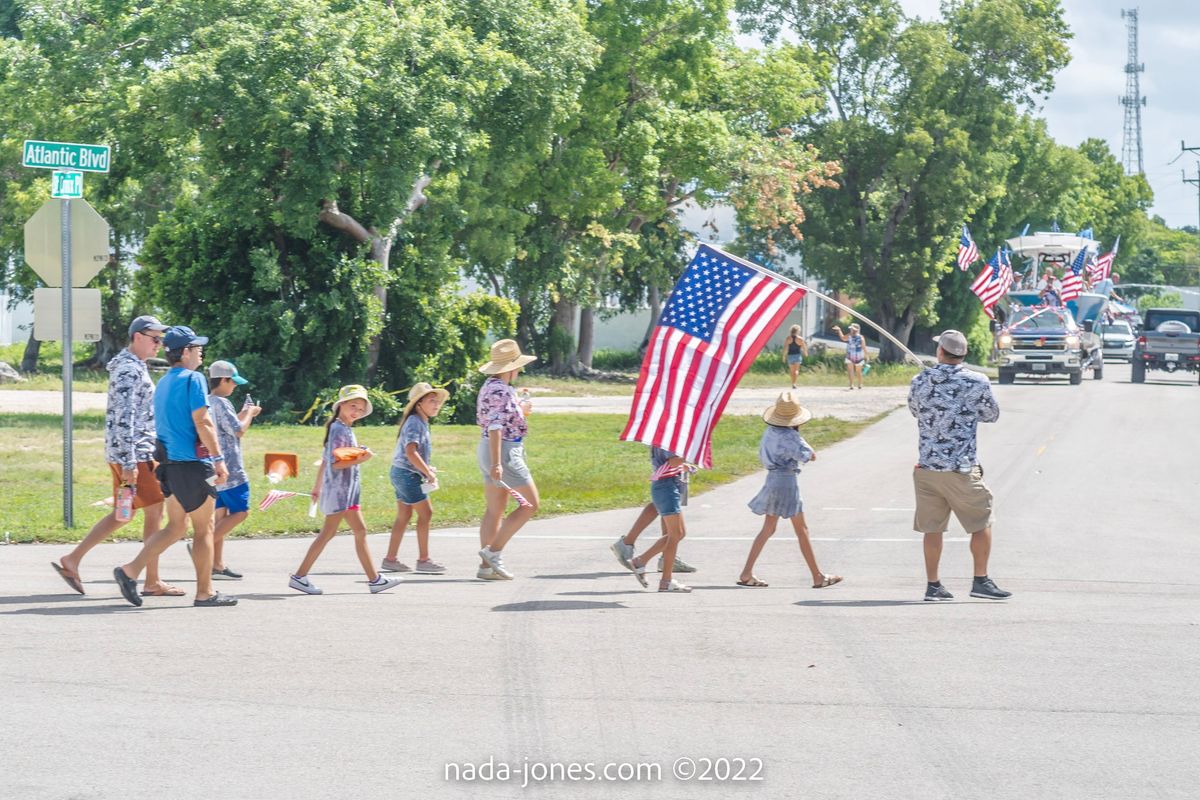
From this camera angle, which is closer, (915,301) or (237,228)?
(237,228)

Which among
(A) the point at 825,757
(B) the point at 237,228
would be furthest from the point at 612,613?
(B) the point at 237,228

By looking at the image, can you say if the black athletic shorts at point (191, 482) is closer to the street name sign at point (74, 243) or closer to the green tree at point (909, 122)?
the street name sign at point (74, 243)

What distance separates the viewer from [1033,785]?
6.06m

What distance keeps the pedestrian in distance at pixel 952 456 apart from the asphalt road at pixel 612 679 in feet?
1.21

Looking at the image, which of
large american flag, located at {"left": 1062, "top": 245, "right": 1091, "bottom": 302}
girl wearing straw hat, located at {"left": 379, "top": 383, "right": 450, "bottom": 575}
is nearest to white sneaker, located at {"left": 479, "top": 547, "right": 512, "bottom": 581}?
girl wearing straw hat, located at {"left": 379, "top": 383, "right": 450, "bottom": 575}

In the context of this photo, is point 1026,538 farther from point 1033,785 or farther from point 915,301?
point 915,301

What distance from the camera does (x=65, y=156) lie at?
13.6 m

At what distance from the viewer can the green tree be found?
51781 mm

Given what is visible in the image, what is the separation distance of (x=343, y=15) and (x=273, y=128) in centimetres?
248

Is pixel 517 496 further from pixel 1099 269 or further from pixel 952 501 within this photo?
pixel 1099 269

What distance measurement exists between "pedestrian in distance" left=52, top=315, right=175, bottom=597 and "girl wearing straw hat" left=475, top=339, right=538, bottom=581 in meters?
2.32

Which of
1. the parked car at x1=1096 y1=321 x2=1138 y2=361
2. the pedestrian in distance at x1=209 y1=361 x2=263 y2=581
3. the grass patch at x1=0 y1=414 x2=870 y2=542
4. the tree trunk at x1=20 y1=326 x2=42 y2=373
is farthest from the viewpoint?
the parked car at x1=1096 y1=321 x2=1138 y2=361

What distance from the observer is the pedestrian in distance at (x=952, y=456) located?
34.7 ft

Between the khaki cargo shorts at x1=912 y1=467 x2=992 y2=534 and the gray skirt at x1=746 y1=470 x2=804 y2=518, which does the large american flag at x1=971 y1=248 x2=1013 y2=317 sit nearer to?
the gray skirt at x1=746 y1=470 x2=804 y2=518
